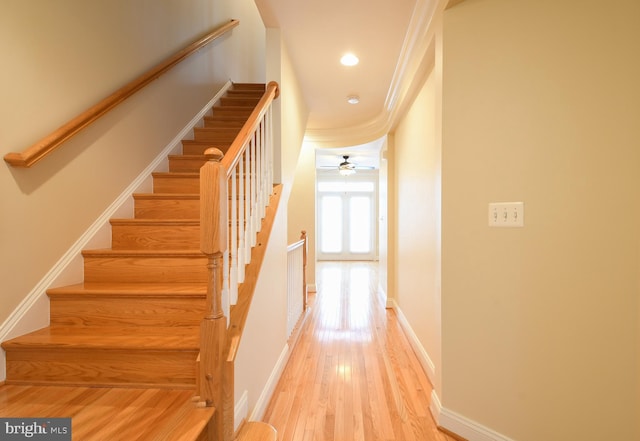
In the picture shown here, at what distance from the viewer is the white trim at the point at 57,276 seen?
4.79 ft

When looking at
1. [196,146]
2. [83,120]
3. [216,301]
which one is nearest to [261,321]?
[216,301]

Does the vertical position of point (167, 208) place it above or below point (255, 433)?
above

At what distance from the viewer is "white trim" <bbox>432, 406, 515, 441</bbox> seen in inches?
60.1

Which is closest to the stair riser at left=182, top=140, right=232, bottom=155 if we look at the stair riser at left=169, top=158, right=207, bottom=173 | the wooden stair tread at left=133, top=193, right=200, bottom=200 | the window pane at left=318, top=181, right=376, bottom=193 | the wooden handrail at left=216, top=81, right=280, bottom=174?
the stair riser at left=169, top=158, right=207, bottom=173

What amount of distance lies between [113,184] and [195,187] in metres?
0.57

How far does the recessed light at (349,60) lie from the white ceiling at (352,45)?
1.8 inches

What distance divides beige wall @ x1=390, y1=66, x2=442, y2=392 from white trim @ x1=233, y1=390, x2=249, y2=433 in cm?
110

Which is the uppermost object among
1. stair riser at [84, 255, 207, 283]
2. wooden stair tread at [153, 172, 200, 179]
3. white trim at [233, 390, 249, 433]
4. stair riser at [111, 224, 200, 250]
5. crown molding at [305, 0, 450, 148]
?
crown molding at [305, 0, 450, 148]

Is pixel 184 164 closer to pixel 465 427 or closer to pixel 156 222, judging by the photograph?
pixel 156 222

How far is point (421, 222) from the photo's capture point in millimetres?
2623

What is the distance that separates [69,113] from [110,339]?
53.6 inches

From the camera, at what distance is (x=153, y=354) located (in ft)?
4.60

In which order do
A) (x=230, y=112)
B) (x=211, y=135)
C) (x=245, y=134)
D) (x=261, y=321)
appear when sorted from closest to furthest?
(x=245, y=134), (x=261, y=321), (x=211, y=135), (x=230, y=112)

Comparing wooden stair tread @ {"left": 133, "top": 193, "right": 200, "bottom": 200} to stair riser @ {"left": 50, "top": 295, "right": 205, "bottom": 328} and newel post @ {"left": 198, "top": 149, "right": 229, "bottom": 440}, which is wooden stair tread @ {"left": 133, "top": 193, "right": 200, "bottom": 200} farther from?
newel post @ {"left": 198, "top": 149, "right": 229, "bottom": 440}
